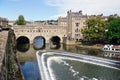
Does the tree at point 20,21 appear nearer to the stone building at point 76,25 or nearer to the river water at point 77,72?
the stone building at point 76,25

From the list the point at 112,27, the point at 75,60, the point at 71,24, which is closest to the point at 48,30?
the point at 71,24

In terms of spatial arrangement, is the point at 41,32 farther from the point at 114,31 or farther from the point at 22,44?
the point at 114,31

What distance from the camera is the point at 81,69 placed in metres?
46.8

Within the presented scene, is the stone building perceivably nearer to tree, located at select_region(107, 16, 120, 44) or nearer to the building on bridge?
the building on bridge

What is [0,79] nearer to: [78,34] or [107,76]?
[107,76]

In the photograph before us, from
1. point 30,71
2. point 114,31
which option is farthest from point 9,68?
point 114,31

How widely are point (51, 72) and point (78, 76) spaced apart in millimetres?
4453

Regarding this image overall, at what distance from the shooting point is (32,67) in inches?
2055

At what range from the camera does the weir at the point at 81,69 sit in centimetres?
3988

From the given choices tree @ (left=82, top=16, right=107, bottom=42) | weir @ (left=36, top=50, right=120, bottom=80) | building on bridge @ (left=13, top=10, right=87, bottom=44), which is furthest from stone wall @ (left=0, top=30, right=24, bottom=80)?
building on bridge @ (left=13, top=10, right=87, bottom=44)

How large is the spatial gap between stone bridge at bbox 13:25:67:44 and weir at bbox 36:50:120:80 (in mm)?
48221

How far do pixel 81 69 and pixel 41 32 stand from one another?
2542 inches

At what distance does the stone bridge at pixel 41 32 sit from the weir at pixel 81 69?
1898 inches

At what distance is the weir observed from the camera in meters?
39.9
